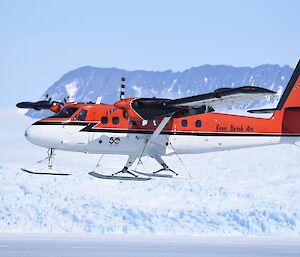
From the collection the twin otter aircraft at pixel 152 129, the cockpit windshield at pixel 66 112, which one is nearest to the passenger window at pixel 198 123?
the twin otter aircraft at pixel 152 129

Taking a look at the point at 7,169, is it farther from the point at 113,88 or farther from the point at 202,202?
the point at 113,88

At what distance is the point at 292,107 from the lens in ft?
101

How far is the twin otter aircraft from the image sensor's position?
2781 cm

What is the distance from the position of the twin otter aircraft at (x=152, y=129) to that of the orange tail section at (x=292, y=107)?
0.14 feet

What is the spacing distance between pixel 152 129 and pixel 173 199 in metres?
37.5

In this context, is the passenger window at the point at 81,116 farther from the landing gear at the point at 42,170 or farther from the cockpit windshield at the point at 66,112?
the landing gear at the point at 42,170

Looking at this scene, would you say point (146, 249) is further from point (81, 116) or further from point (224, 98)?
point (224, 98)

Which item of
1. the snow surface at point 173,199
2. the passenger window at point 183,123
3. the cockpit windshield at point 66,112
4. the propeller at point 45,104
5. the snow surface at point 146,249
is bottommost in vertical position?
the snow surface at point 146,249

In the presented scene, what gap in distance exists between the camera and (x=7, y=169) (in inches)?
2454

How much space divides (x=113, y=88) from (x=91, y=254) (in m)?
87.3

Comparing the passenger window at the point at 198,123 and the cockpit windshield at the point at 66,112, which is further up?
the cockpit windshield at the point at 66,112

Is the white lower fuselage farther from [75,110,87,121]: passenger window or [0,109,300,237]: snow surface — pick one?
[0,109,300,237]: snow surface

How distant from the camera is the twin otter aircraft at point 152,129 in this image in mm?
27812

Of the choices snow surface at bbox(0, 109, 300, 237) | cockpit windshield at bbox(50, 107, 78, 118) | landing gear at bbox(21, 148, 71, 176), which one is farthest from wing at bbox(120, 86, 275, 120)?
snow surface at bbox(0, 109, 300, 237)
